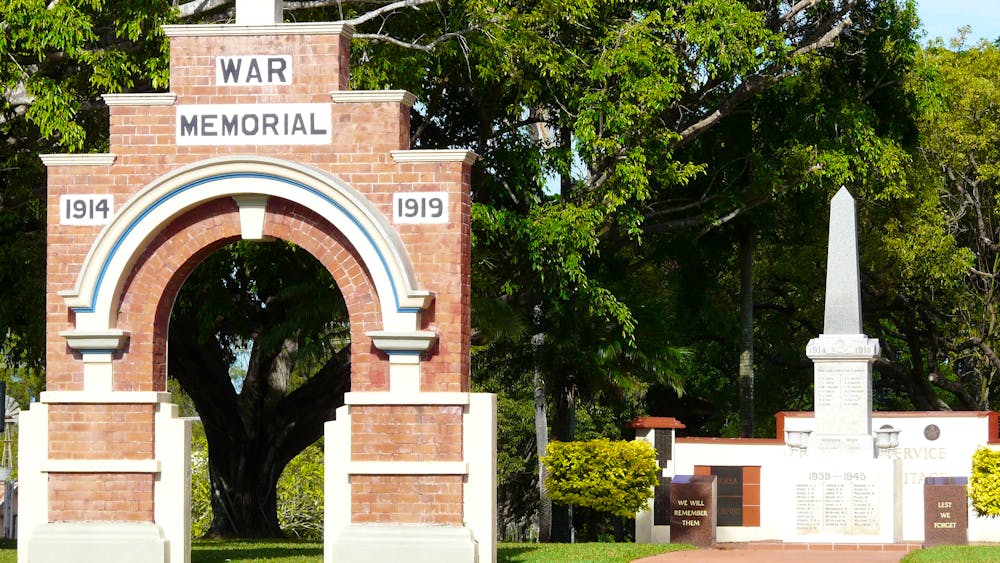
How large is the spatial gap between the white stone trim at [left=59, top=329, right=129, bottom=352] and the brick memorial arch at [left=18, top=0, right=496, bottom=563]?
24 millimetres

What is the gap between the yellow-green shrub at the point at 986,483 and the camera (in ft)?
77.0

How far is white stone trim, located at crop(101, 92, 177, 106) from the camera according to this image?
17.5 meters

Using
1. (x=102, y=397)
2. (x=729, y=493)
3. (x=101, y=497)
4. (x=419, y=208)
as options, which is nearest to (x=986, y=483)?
(x=729, y=493)

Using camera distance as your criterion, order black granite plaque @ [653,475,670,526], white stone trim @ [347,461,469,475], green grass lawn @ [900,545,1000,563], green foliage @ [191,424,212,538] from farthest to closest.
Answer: green foliage @ [191,424,212,538]
black granite plaque @ [653,475,670,526]
green grass lawn @ [900,545,1000,563]
white stone trim @ [347,461,469,475]

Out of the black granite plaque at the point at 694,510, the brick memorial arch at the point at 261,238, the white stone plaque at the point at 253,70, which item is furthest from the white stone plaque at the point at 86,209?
the black granite plaque at the point at 694,510

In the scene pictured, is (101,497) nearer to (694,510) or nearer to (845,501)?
(694,510)

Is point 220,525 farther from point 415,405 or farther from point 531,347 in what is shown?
point 415,405

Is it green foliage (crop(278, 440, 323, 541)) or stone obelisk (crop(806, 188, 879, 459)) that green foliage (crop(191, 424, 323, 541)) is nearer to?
green foliage (crop(278, 440, 323, 541))

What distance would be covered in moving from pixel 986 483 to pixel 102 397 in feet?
43.3

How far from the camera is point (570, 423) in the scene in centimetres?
3197

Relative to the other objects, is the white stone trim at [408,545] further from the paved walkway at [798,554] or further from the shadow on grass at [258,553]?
the paved walkway at [798,554]

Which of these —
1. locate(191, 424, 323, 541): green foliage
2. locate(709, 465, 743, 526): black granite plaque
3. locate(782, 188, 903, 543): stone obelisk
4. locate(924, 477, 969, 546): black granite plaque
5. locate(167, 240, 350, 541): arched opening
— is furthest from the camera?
locate(191, 424, 323, 541): green foliage

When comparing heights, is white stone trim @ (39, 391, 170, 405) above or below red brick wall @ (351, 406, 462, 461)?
above

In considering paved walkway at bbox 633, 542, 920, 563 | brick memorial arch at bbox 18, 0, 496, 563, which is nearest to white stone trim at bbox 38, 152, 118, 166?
brick memorial arch at bbox 18, 0, 496, 563
